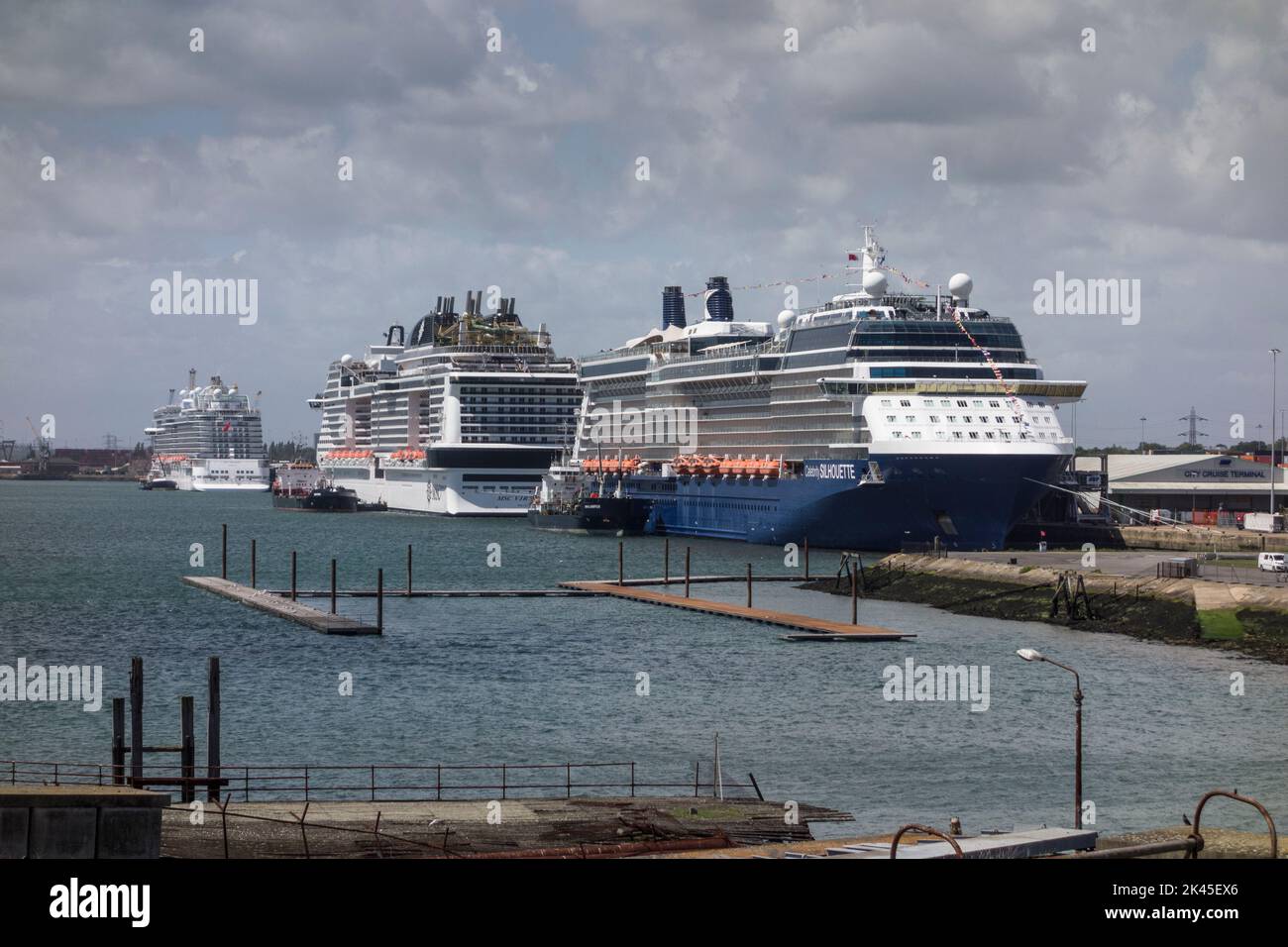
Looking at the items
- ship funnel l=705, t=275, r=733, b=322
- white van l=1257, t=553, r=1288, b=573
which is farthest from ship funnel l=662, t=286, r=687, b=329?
white van l=1257, t=553, r=1288, b=573

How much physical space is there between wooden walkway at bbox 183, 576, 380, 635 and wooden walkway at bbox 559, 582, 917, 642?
12982 millimetres

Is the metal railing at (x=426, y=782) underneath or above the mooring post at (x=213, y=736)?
underneath

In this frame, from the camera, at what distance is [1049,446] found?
79.2 m

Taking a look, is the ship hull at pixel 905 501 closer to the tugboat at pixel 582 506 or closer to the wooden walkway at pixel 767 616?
the wooden walkway at pixel 767 616

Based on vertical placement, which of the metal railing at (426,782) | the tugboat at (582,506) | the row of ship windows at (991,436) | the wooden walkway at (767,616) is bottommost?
the metal railing at (426,782)

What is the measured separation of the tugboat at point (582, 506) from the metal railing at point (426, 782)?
81857 millimetres

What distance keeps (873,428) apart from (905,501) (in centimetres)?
403

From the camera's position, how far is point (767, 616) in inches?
2344

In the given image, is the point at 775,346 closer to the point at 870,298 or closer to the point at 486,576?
the point at 870,298

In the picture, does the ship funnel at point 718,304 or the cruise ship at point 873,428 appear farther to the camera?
the ship funnel at point 718,304

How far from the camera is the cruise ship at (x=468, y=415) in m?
145

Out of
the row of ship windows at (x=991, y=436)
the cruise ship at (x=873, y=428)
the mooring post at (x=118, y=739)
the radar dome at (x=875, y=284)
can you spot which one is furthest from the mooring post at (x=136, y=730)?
the radar dome at (x=875, y=284)
